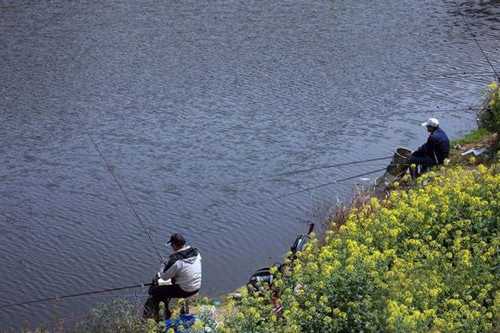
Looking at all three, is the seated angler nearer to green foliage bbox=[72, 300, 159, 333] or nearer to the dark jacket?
green foliage bbox=[72, 300, 159, 333]

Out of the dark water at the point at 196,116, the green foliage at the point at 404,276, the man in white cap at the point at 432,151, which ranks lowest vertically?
the dark water at the point at 196,116

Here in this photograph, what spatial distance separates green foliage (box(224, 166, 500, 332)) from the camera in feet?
20.3

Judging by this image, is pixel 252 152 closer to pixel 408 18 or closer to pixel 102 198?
pixel 102 198

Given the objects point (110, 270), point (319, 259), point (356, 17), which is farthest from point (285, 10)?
point (319, 259)

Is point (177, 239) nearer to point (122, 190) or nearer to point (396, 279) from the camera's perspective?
point (396, 279)

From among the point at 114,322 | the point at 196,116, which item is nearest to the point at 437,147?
the point at 114,322

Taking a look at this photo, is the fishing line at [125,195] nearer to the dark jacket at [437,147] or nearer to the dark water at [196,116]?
the dark water at [196,116]

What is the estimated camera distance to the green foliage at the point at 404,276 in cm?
619

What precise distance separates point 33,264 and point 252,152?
4.99 m

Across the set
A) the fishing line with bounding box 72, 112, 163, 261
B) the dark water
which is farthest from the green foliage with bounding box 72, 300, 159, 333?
the fishing line with bounding box 72, 112, 163, 261

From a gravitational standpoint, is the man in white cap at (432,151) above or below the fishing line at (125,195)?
above

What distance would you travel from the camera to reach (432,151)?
470 inches

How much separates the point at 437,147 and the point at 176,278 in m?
4.70

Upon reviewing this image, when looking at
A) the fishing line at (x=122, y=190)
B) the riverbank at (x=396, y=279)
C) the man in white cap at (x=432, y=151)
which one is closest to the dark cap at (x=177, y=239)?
the riverbank at (x=396, y=279)
